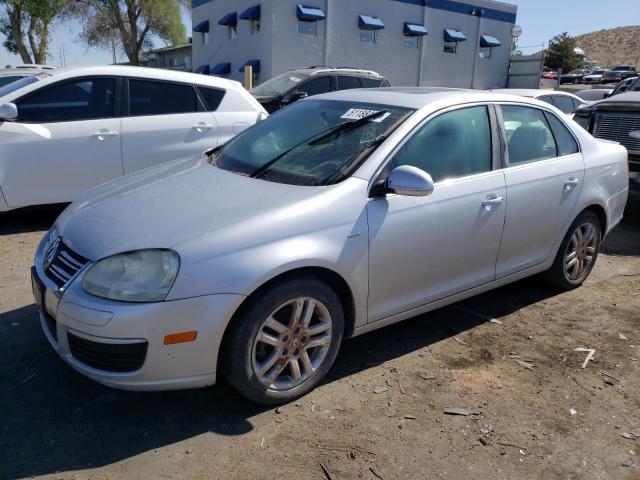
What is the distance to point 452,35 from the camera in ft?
87.4

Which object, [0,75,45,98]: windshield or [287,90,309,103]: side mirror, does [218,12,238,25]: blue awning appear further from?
[0,75,45,98]: windshield

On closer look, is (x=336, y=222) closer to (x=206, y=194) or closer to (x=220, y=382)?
(x=206, y=194)

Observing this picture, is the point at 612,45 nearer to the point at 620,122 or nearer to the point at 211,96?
the point at 620,122

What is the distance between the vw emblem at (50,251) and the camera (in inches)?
114

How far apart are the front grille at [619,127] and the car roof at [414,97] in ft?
12.0

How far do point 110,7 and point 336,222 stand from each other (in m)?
30.7

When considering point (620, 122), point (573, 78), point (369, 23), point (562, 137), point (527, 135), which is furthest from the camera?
point (573, 78)

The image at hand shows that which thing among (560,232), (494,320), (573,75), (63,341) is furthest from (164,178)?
(573,75)

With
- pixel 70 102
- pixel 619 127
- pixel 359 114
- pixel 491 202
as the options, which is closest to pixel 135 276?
pixel 359 114

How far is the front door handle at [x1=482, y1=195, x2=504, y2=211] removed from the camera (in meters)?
3.56

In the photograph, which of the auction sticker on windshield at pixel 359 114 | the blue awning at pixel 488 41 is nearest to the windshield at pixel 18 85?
the auction sticker on windshield at pixel 359 114

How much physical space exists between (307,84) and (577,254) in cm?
732

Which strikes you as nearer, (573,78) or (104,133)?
(104,133)

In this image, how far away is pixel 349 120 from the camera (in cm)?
355
